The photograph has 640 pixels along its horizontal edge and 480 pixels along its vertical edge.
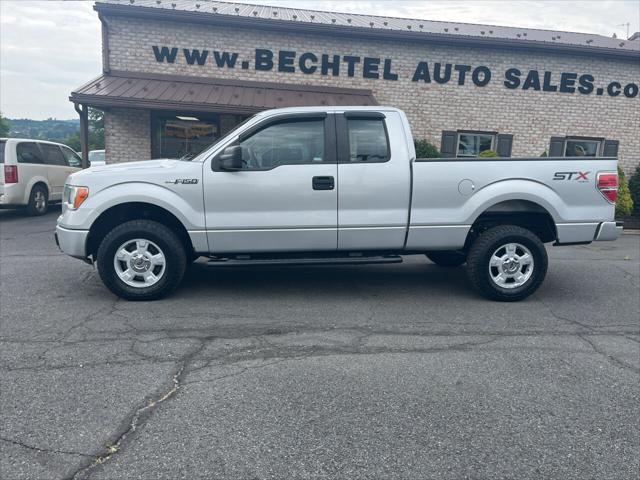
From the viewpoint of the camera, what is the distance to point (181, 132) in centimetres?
1284

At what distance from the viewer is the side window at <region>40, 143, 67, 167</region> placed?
1292 centimetres

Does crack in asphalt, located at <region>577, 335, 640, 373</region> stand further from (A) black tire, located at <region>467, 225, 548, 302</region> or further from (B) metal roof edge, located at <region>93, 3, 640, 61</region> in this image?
(B) metal roof edge, located at <region>93, 3, 640, 61</region>

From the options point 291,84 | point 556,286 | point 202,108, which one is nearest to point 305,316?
point 556,286

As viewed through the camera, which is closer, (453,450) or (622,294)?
(453,450)

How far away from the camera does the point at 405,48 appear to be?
1313cm

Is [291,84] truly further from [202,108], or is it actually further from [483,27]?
[483,27]

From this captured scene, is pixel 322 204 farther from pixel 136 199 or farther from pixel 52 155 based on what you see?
pixel 52 155

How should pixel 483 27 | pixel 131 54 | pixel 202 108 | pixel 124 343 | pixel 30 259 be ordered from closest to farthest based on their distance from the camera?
pixel 124 343
pixel 30 259
pixel 202 108
pixel 131 54
pixel 483 27

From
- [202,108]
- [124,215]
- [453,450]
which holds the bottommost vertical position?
[453,450]

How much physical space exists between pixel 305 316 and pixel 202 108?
7.44m

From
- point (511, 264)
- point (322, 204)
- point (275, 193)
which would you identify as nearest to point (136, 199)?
point (275, 193)

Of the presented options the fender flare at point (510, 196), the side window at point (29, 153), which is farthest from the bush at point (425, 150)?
the side window at point (29, 153)

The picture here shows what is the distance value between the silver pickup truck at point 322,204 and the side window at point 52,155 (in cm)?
862

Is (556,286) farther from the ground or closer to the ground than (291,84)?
closer to the ground
